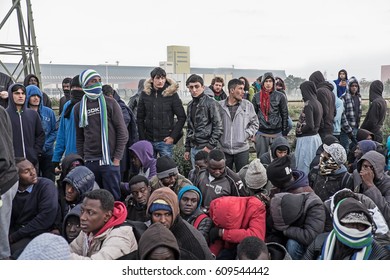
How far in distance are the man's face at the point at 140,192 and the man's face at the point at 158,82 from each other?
5.47 feet

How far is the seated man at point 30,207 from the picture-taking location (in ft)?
11.8

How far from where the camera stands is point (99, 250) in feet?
9.12

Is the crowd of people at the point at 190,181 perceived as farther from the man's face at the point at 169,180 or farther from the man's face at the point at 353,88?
the man's face at the point at 353,88

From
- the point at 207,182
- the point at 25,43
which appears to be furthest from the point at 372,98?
the point at 25,43

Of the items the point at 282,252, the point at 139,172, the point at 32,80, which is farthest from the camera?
the point at 32,80

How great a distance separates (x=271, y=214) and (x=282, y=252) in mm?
483

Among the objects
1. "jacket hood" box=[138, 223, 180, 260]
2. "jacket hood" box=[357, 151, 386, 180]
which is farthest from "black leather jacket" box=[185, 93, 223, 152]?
"jacket hood" box=[138, 223, 180, 260]

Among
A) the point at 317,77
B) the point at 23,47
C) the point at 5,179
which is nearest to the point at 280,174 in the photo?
the point at 5,179

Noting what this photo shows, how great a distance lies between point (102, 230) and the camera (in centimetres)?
286

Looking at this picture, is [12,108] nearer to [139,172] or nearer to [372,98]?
[139,172]

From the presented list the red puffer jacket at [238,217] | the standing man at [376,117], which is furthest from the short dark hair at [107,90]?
the standing man at [376,117]

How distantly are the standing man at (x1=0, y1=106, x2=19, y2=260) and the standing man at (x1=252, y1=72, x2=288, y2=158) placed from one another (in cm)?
346

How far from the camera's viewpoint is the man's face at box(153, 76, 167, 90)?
5.28 m

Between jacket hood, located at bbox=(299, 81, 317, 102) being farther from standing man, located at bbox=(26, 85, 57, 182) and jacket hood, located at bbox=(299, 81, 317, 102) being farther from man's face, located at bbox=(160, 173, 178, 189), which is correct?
standing man, located at bbox=(26, 85, 57, 182)
